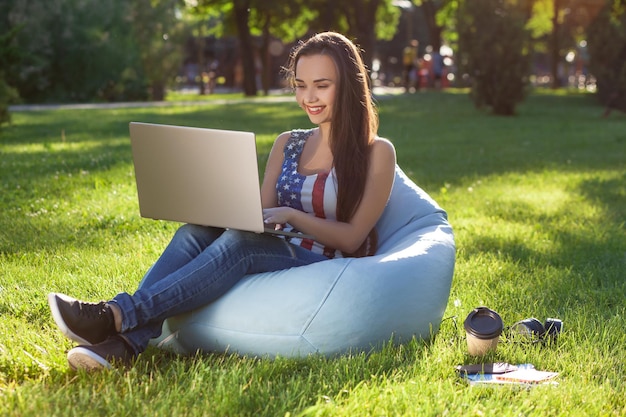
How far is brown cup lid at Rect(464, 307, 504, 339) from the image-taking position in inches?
140

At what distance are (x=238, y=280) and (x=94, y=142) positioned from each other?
29.9 feet

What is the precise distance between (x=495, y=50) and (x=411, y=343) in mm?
15254

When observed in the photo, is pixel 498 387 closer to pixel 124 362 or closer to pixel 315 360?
pixel 315 360

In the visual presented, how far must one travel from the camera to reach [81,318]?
3246mm

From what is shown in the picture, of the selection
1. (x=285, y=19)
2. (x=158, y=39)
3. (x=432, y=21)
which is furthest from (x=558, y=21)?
(x=158, y=39)

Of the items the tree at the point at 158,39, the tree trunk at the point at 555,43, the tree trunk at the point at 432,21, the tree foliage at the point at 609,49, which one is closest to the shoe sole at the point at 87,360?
the tree foliage at the point at 609,49

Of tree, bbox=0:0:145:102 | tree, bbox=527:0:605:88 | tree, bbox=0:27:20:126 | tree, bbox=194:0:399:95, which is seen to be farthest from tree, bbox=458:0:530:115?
tree, bbox=0:0:145:102

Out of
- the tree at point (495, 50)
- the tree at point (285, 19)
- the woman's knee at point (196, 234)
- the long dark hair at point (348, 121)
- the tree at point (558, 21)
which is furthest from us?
the tree at point (558, 21)

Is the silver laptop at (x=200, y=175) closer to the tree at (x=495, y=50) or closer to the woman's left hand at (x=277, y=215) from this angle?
the woman's left hand at (x=277, y=215)

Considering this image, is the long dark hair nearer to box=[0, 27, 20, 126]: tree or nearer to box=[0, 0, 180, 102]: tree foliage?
box=[0, 27, 20, 126]: tree

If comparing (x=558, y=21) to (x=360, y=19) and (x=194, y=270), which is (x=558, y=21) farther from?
(x=194, y=270)

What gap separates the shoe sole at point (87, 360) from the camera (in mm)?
3211

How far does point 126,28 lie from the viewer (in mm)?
29188

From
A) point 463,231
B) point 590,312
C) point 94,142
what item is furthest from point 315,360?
point 94,142
